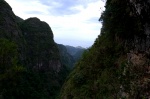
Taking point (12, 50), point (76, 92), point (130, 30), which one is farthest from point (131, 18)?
point (12, 50)

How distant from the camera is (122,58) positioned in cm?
1377

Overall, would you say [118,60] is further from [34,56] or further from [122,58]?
[34,56]

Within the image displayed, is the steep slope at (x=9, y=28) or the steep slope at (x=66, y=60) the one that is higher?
the steep slope at (x=9, y=28)

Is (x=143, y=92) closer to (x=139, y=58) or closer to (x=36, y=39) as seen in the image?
(x=139, y=58)

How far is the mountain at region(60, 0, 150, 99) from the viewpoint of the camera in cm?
1183

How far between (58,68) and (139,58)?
A: 76848 millimetres

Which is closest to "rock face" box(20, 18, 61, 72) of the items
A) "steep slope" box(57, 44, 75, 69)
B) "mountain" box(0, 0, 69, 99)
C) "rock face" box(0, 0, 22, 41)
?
"mountain" box(0, 0, 69, 99)

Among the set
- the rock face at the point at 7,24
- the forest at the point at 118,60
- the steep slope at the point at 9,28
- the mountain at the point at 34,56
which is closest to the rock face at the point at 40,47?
the mountain at the point at 34,56

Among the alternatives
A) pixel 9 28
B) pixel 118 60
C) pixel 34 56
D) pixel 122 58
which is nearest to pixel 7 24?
pixel 9 28

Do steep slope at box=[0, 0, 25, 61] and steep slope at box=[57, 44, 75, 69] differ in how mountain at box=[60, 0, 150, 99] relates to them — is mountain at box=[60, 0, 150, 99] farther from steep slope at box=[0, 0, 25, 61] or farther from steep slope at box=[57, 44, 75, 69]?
steep slope at box=[57, 44, 75, 69]

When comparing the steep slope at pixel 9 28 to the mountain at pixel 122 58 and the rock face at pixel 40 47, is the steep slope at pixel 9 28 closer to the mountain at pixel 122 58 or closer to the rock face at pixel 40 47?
the rock face at pixel 40 47

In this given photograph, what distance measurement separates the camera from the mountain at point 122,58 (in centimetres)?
1183

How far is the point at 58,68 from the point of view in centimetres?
8875

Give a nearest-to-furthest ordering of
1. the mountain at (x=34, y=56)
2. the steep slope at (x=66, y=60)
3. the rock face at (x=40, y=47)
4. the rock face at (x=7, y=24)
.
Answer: the mountain at (x=34, y=56) → the rock face at (x=7, y=24) → the rock face at (x=40, y=47) → the steep slope at (x=66, y=60)
